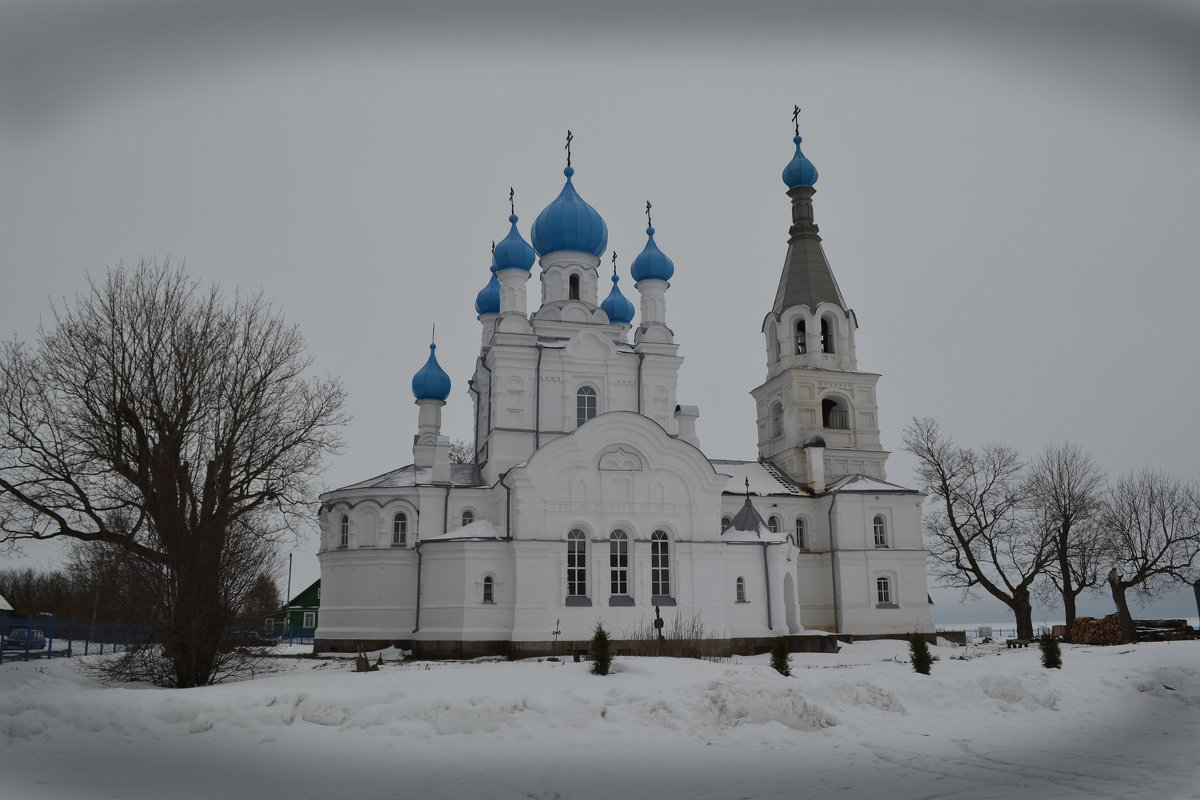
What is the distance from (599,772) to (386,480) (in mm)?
21518

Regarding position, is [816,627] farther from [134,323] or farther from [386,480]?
[134,323]

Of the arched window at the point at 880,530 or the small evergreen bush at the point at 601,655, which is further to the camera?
the arched window at the point at 880,530

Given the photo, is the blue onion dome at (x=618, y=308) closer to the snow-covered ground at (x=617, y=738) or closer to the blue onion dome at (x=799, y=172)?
the blue onion dome at (x=799, y=172)

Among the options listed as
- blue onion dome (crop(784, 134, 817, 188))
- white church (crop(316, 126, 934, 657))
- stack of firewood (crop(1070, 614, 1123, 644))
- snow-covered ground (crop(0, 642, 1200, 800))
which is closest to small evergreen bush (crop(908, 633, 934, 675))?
snow-covered ground (crop(0, 642, 1200, 800))

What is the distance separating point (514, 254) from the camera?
32.5 meters

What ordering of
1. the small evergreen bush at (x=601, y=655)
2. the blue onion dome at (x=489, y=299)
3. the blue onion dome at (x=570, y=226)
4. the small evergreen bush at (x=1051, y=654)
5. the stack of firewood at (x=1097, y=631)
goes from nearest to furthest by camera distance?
1. the small evergreen bush at (x=601, y=655)
2. the small evergreen bush at (x=1051, y=654)
3. the stack of firewood at (x=1097, y=631)
4. the blue onion dome at (x=570, y=226)
5. the blue onion dome at (x=489, y=299)

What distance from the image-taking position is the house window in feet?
108

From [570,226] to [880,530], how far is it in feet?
51.1

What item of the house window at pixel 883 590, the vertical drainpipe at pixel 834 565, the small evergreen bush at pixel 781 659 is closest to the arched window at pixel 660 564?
the vertical drainpipe at pixel 834 565

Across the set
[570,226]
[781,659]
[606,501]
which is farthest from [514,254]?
[781,659]

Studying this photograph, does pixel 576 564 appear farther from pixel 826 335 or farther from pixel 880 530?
pixel 826 335

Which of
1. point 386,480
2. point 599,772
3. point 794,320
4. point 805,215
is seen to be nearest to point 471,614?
point 386,480

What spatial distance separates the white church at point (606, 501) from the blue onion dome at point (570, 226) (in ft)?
0.23

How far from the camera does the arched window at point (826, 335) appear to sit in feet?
128
